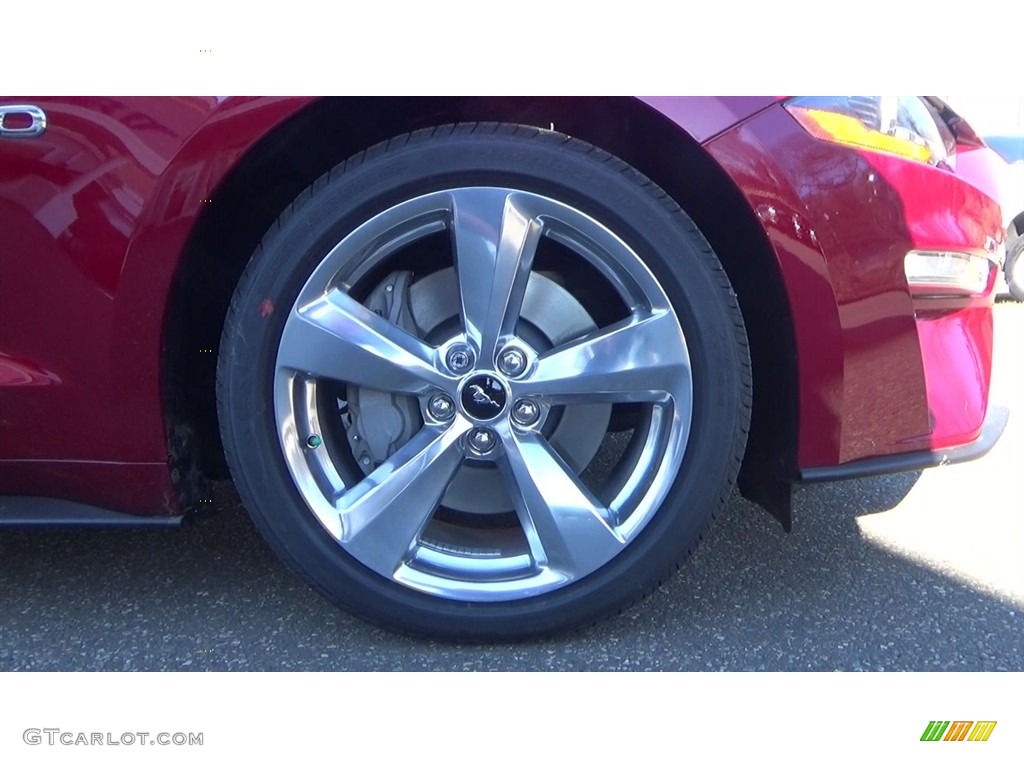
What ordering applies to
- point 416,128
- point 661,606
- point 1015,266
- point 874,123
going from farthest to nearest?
point 1015,266 < point 661,606 < point 416,128 < point 874,123

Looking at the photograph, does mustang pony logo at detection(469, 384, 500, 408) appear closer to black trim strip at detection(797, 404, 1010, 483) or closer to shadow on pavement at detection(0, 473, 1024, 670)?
shadow on pavement at detection(0, 473, 1024, 670)

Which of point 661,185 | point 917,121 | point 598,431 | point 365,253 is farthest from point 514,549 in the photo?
point 917,121

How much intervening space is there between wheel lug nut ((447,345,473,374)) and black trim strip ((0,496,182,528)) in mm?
592

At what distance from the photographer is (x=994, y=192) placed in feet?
6.06

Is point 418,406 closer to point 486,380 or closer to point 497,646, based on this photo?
point 486,380

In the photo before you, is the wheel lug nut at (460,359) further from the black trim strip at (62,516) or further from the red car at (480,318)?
the black trim strip at (62,516)

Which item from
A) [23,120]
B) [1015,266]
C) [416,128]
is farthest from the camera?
[1015,266]

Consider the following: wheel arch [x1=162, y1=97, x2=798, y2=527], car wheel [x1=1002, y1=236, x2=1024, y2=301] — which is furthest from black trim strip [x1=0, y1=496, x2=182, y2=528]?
car wheel [x1=1002, y1=236, x2=1024, y2=301]

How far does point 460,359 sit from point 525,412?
152 millimetres

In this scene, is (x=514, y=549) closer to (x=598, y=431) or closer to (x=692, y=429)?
(x=598, y=431)

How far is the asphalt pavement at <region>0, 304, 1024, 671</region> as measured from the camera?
1.72m

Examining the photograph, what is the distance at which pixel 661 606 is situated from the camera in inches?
74.5
